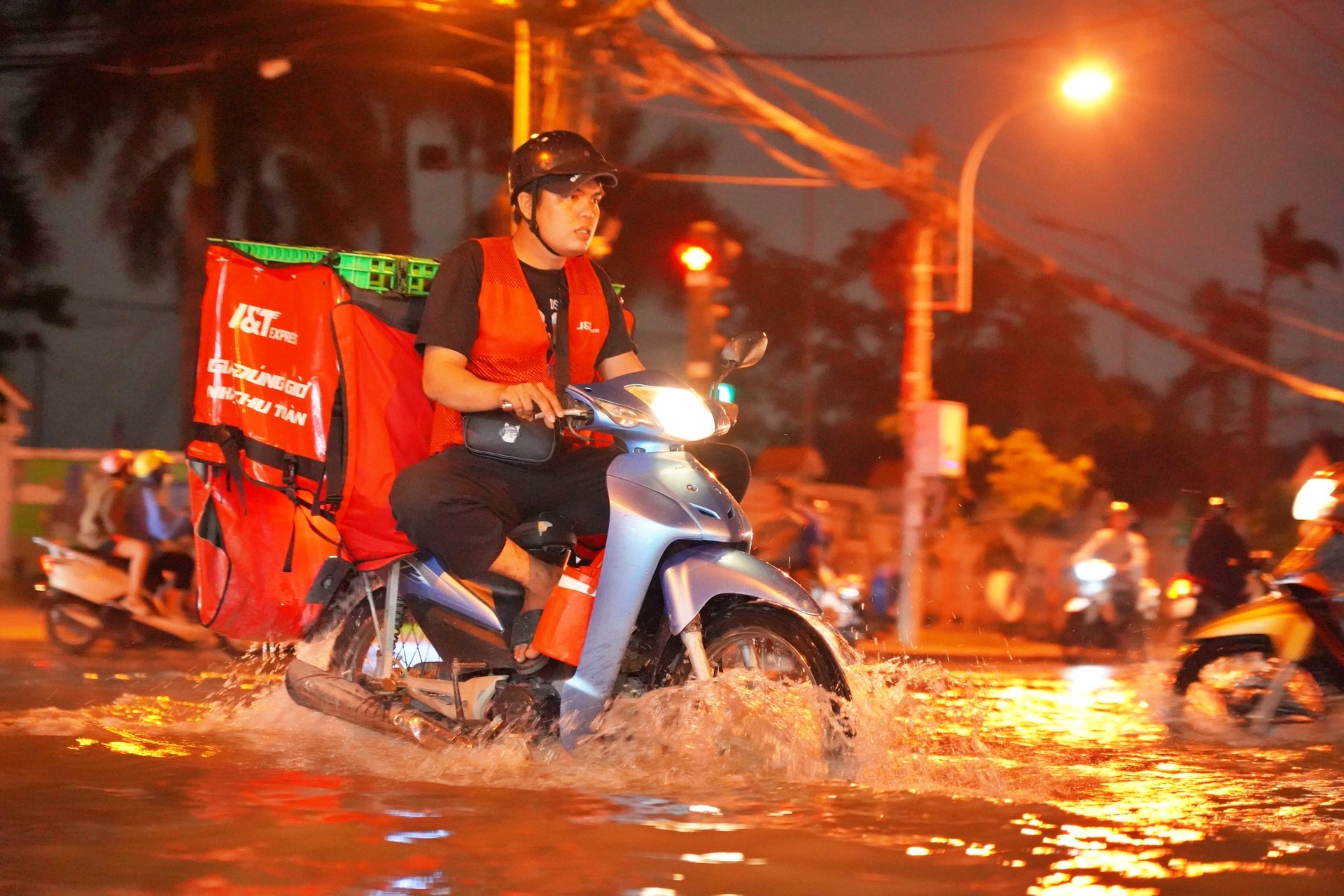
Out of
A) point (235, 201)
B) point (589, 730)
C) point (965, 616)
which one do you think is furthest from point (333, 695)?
point (235, 201)

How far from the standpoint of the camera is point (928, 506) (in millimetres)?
16219

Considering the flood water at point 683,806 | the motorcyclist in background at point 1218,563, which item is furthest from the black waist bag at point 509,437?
the motorcyclist in background at point 1218,563

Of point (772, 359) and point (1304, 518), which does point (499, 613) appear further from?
point (772, 359)

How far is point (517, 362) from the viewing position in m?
5.29

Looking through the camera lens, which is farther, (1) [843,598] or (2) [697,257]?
(1) [843,598]

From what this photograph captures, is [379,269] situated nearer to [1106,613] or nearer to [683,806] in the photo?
[683,806]

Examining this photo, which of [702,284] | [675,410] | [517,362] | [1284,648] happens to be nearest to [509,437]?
[517,362]

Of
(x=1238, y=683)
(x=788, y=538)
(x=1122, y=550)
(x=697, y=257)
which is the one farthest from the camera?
(x=1122, y=550)

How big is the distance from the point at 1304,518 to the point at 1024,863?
13.1 feet

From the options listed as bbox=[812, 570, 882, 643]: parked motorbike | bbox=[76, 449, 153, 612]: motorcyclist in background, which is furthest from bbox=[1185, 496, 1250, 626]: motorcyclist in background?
bbox=[76, 449, 153, 612]: motorcyclist in background

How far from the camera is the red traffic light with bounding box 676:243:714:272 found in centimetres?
1302

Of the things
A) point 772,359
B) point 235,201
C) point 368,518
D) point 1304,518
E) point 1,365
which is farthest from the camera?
point 772,359

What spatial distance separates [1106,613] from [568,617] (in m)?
11.0

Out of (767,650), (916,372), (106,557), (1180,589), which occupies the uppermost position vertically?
(916,372)
